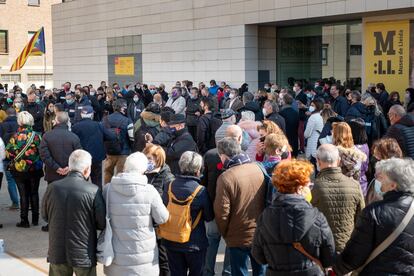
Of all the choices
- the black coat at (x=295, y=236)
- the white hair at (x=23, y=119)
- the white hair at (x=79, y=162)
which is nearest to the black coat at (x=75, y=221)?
the white hair at (x=79, y=162)

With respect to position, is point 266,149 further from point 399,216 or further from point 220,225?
point 399,216

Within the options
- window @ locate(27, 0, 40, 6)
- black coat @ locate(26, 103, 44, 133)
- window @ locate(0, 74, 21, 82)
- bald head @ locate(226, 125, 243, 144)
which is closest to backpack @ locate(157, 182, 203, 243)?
bald head @ locate(226, 125, 243, 144)

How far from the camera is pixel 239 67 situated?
2455 centimetres

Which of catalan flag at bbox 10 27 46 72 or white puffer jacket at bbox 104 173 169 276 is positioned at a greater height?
catalan flag at bbox 10 27 46 72

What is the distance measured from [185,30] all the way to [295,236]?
929 inches

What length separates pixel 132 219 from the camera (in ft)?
16.9

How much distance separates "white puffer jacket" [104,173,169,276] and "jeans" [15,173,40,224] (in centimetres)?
438

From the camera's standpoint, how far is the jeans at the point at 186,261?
18.3 feet

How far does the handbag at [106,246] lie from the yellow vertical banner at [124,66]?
2542 centimetres

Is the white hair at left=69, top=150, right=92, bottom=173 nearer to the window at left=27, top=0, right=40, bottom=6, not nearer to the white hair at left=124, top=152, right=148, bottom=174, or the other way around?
the white hair at left=124, top=152, right=148, bottom=174

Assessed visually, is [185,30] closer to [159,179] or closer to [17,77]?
[159,179]

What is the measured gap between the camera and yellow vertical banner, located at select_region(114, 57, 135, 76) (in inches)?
1193

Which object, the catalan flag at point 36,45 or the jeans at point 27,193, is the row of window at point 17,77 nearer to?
the catalan flag at point 36,45

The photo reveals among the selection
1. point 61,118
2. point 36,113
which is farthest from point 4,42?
point 61,118
